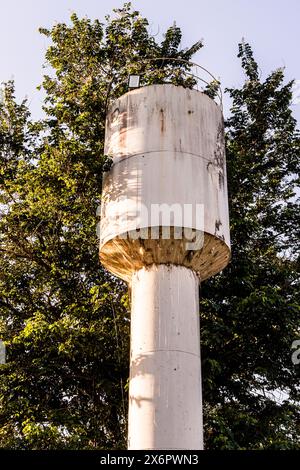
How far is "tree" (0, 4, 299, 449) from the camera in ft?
38.8

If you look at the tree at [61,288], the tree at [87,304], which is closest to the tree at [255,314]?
the tree at [87,304]

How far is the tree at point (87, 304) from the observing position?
38.8 feet

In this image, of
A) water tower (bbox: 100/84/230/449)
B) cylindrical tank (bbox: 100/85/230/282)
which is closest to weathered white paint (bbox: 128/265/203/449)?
water tower (bbox: 100/84/230/449)

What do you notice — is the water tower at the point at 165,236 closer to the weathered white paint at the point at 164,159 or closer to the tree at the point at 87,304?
the weathered white paint at the point at 164,159

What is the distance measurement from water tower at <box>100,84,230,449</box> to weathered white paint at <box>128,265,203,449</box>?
0.02m

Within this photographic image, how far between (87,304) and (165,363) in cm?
453

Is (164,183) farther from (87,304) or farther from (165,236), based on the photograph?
(87,304)

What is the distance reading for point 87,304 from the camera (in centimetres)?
1292

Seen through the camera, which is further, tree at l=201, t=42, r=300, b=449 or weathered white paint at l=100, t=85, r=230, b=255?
tree at l=201, t=42, r=300, b=449

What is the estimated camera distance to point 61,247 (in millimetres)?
13695

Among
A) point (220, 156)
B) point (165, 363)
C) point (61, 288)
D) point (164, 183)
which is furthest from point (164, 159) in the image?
point (61, 288)

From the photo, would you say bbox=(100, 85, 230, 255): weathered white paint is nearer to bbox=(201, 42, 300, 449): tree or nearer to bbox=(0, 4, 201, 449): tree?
bbox=(0, 4, 201, 449): tree

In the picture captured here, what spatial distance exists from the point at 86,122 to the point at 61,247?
3.19m
